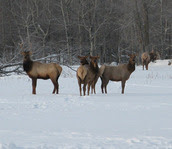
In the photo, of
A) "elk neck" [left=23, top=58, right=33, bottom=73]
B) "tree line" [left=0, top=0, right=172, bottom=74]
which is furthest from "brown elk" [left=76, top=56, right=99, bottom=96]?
"tree line" [left=0, top=0, right=172, bottom=74]

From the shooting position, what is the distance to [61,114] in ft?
19.9

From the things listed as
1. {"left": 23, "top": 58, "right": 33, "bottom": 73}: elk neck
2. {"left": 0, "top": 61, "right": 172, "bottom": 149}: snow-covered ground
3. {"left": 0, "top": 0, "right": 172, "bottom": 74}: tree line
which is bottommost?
{"left": 0, "top": 61, "right": 172, "bottom": 149}: snow-covered ground

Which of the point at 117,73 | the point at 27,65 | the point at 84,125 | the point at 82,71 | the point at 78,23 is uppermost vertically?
the point at 78,23

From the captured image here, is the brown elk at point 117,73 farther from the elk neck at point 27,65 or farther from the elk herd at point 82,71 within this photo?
the elk neck at point 27,65

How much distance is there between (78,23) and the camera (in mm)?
31359

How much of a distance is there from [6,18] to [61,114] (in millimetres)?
32996

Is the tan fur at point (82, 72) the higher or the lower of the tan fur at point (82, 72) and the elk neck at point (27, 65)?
the lower

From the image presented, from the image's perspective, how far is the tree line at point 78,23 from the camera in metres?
31.2

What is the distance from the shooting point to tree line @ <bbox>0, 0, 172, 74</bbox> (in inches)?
1227

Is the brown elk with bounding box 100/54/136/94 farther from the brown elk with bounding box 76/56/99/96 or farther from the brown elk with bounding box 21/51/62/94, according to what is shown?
the brown elk with bounding box 21/51/62/94

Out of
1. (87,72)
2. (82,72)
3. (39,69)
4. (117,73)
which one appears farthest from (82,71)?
(117,73)

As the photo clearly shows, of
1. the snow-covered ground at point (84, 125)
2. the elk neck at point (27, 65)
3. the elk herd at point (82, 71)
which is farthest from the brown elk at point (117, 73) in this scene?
the snow-covered ground at point (84, 125)

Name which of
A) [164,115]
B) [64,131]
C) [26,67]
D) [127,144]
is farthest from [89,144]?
[26,67]

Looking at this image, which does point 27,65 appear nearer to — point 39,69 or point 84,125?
point 39,69
